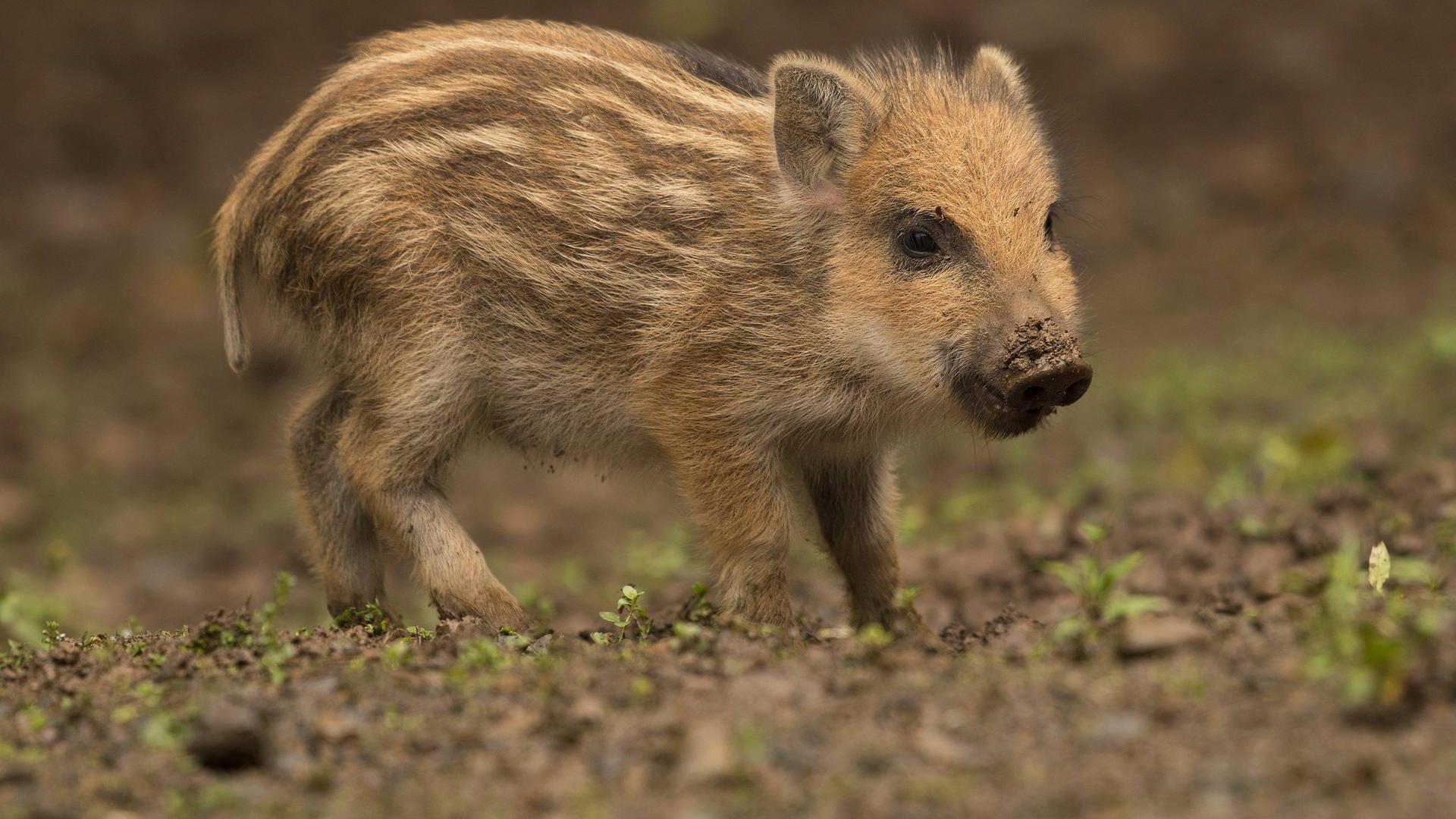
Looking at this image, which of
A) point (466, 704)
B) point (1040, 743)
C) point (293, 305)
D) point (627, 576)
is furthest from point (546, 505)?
point (1040, 743)

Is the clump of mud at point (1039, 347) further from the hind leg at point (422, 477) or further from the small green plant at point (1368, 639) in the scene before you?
the hind leg at point (422, 477)

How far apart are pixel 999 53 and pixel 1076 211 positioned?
26.3 inches

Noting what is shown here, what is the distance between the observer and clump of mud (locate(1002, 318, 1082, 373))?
16.4ft

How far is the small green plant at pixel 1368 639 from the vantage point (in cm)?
336

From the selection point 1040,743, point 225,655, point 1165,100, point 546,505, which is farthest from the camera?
point 1165,100

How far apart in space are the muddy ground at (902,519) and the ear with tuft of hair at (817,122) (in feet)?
3.27

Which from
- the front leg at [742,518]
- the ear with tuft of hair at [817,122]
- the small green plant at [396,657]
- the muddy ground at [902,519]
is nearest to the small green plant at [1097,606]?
the muddy ground at [902,519]

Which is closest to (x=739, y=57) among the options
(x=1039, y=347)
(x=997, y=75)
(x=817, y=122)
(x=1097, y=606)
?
(x=997, y=75)

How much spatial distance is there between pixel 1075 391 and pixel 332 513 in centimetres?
275

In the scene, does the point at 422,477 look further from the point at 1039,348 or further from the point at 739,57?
the point at 739,57

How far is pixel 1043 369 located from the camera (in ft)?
16.4

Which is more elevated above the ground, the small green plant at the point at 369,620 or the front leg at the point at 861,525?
the front leg at the point at 861,525

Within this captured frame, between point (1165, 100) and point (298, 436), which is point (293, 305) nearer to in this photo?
point (298, 436)

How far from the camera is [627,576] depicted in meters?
7.71
